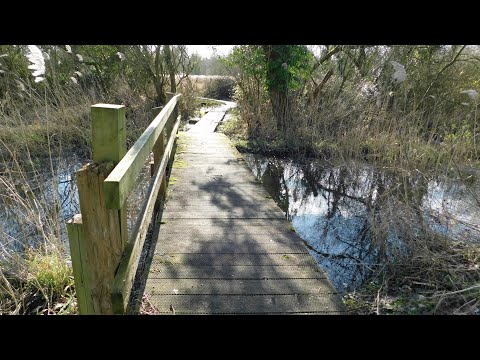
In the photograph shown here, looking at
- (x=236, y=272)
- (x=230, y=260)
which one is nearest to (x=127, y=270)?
(x=236, y=272)

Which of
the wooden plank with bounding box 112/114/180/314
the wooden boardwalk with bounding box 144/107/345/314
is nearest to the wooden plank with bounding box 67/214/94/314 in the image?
the wooden plank with bounding box 112/114/180/314

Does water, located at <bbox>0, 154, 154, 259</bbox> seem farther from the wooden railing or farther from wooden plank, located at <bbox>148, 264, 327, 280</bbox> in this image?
the wooden railing

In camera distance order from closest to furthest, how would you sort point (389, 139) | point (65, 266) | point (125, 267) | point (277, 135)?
point (125, 267)
point (65, 266)
point (389, 139)
point (277, 135)

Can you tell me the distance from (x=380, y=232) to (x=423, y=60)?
7341mm

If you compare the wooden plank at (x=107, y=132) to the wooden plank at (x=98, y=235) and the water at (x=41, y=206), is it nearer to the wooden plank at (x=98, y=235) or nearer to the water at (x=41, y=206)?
the wooden plank at (x=98, y=235)

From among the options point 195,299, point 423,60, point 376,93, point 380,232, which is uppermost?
point 423,60

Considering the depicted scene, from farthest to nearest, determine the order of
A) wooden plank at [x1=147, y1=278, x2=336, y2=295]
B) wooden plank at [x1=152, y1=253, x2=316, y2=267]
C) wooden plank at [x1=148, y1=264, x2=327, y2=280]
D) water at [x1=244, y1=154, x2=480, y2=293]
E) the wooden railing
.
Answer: water at [x1=244, y1=154, x2=480, y2=293]
wooden plank at [x1=152, y1=253, x2=316, y2=267]
wooden plank at [x1=148, y1=264, x2=327, y2=280]
wooden plank at [x1=147, y1=278, x2=336, y2=295]
the wooden railing

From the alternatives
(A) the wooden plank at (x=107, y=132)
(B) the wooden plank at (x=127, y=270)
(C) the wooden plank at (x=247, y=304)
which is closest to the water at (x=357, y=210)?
(C) the wooden plank at (x=247, y=304)

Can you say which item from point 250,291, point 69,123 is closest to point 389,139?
point 250,291

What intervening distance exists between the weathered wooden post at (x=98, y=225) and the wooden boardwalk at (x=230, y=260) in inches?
28.2

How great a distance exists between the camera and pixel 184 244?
3264mm

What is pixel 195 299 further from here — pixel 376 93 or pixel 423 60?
pixel 423 60

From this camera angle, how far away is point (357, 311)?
9.92ft

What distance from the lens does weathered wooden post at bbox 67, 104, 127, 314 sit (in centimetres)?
155
